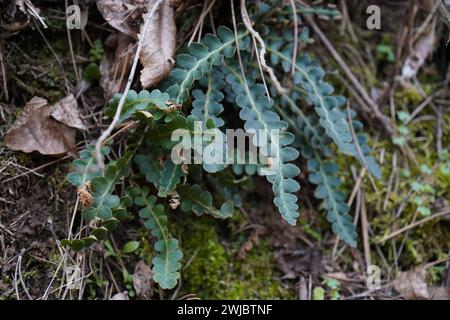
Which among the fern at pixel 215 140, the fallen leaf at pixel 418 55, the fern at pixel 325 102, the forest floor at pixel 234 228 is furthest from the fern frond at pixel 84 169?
the fallen leaf at pixel 418 55

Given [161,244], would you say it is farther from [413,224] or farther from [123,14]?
[413,224]

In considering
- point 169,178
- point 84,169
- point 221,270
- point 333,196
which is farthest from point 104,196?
point 333,196

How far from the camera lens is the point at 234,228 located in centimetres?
262

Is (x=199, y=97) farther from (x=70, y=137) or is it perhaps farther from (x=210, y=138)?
(x=70, y=137)

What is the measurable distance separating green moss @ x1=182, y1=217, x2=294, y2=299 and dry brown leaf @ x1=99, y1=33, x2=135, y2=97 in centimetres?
76

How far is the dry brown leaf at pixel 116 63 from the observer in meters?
2.45

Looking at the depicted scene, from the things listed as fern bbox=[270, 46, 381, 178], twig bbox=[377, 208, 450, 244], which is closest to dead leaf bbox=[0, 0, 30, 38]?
fern bbox=[270, 46, 381, 178]

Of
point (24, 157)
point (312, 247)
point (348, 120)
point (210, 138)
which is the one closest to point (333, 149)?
point (348, 120)

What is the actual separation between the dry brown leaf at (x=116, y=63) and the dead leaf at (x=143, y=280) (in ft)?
2.71

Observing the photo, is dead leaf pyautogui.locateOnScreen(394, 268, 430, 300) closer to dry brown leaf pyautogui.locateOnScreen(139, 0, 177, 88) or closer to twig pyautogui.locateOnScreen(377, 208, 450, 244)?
twig pyautogui.locateOnScreen(377, 208, 450, 244)

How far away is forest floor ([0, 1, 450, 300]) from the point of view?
7.18 feet

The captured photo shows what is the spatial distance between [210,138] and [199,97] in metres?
0.30

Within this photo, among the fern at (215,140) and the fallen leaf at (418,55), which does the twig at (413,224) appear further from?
the fallen leaf at (418,55)

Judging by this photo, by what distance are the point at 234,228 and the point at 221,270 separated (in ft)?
0.78
